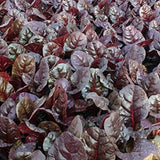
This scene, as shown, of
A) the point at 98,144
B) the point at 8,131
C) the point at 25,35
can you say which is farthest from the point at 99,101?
the point at 25,35

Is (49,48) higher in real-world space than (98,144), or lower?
higher

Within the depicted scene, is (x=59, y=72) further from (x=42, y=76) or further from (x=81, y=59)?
(x=81, y=59)

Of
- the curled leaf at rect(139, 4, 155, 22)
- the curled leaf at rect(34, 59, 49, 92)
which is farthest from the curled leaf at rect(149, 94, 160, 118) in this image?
the curled leaf at rect(139, 4, 155, 22)

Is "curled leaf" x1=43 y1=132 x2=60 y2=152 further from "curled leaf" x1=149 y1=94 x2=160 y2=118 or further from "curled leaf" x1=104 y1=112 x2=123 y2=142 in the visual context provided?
"curled leaf" x1=149 y1=94 x2=160 y2=118

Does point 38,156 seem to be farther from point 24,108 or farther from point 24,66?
point 24,66

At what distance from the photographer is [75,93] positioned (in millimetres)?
1626

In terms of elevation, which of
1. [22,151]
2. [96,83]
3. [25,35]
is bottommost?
[22,151]

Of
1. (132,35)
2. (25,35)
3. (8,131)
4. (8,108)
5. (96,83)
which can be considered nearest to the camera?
(8,131)

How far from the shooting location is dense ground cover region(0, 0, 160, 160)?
1.31 meters

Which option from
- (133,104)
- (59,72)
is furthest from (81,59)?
(133,104)

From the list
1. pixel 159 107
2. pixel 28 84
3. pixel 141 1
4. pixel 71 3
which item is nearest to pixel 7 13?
pixel 71 3

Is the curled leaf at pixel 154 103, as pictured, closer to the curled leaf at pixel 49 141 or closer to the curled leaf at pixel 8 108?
the curled leaf at pixel 49 141

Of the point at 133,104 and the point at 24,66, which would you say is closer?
the point at 133,104

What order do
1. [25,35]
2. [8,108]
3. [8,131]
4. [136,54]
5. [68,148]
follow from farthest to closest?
[25,35]
[136,54]
[8,108]
[8,131]
[68,148]
